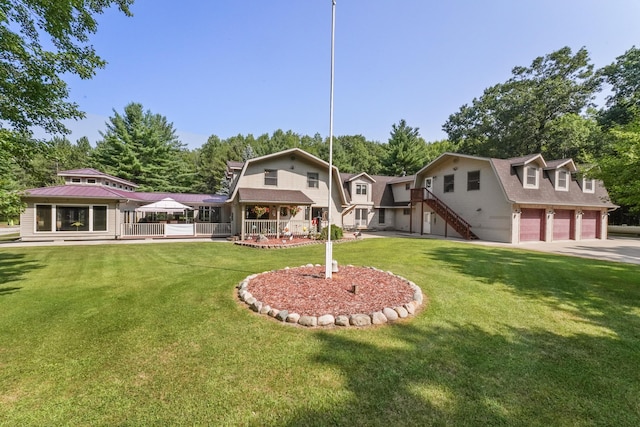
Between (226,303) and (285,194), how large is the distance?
13.5 m

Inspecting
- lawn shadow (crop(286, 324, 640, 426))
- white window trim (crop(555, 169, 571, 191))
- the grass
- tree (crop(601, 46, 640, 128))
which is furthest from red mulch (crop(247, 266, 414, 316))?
tree (crop(601, 46, 640, 128))

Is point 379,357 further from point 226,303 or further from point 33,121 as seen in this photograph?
point 33,121

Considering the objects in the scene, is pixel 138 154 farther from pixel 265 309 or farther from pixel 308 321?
pixel 308 321

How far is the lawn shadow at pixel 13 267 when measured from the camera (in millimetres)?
7550

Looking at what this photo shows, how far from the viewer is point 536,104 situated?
2917 cm

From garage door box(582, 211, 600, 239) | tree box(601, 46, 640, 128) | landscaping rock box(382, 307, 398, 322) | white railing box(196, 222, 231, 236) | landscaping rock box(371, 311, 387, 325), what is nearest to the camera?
landscaping rock box(371, 311, 387, 325)

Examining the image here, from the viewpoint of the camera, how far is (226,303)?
5691mm

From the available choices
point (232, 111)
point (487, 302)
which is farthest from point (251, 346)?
point (232, 111)

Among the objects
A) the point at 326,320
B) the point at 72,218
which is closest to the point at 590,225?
the point at 326,320

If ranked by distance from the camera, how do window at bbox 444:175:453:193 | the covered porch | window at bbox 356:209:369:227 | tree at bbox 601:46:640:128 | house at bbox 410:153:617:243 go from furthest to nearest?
tree at bbox 601:46:640:128, window at bbox 356:209:369:227, window at bbox 444:175:453:193, house at bbox 410:153:617:243, the covered porch

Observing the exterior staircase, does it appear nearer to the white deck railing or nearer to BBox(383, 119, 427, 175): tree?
BBox(383, 119, 427, 175): tree

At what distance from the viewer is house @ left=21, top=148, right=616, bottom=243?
56.1ft

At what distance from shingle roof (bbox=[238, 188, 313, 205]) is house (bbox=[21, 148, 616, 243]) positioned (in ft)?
0.20

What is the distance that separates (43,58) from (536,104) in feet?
124
